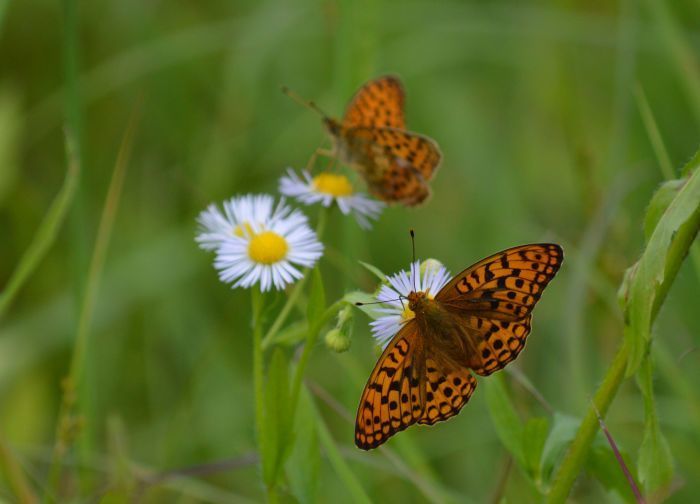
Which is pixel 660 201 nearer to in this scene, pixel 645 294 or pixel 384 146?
pixel 645 294

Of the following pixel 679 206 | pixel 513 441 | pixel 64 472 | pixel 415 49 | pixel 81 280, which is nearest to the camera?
pixel 679 206

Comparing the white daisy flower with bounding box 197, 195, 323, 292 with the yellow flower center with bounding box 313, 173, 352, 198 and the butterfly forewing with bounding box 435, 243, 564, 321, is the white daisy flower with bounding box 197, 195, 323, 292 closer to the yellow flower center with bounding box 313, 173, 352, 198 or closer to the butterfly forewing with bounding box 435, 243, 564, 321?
the yellow flower center with bounding box 313, 173, 352, 198

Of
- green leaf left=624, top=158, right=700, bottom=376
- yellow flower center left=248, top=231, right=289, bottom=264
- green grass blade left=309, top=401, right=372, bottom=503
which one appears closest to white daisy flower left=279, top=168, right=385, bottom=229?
yellow flower center left=248, top=231, right=289, bottom=264

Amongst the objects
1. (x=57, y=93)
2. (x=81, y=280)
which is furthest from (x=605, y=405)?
(x=57, y=93)

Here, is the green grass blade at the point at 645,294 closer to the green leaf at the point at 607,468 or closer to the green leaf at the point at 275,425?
the green leaf at the point at 607,468

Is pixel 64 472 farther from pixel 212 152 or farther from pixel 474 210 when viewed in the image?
pixel 474 210

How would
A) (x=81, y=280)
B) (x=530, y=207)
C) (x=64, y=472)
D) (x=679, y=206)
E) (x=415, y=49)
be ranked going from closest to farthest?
(x=679, y=206) < (x=81, y=280) < (x=64, y=472) < (x=530, y=207) < (x=415, y=49)

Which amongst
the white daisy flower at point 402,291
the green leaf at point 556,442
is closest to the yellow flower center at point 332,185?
the white daisy flower at point 402,291
